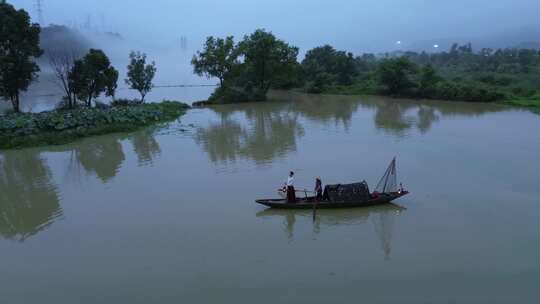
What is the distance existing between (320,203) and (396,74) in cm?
3322

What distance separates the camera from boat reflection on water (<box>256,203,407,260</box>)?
36.8 ft

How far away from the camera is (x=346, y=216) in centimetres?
1199

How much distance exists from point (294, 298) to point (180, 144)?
1530 centimetres

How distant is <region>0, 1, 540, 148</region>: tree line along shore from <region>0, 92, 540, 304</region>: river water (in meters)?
4.53

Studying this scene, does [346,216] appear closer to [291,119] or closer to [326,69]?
[291,119]

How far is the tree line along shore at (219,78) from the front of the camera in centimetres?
2627

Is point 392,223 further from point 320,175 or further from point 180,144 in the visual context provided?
point 180,144

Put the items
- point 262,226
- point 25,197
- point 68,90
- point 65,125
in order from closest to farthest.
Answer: point 262,226, point 25,197, point 65,125, point 68,90

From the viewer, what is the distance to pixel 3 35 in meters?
26.8

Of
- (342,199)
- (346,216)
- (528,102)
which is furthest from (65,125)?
(528,102)

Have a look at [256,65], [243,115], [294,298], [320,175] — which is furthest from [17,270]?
[256,65]

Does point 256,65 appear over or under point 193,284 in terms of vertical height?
over

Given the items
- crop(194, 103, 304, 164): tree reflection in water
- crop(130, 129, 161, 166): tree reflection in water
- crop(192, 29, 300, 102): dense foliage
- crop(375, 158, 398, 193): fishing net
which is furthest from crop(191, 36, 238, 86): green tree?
crop(375, 158, 398, 193): fishing net

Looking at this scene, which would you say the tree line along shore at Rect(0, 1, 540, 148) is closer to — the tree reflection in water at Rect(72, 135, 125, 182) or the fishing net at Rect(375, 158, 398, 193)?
the tree reflection in water at Rect(72, 135, 125, 182)
